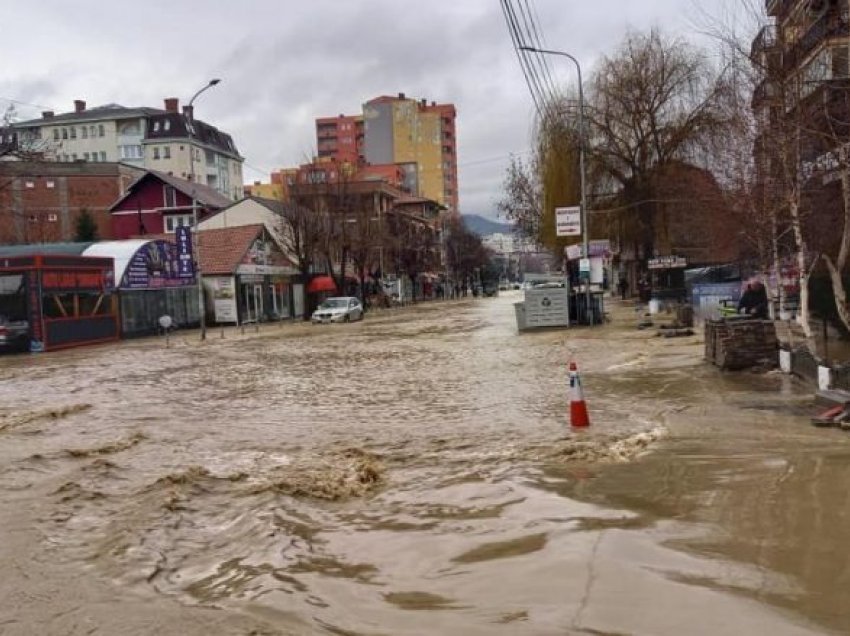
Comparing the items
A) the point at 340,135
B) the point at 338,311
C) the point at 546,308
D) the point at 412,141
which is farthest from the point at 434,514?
the point at 340,135

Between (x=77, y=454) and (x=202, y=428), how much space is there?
6.88ft

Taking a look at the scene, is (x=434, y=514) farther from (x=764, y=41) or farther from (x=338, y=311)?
(x=338, y=311)

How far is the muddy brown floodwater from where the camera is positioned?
4.98 metres

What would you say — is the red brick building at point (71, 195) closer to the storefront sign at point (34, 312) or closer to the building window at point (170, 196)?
the building window at point (170, 196)

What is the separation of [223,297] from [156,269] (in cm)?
683

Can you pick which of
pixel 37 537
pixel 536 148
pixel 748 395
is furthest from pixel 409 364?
pixel 536 148

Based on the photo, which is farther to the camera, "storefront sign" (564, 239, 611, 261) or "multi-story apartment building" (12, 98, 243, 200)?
"multi-story apartment building" (12, 98, 243, 200)

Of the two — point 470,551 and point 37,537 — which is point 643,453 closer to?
point 470,551

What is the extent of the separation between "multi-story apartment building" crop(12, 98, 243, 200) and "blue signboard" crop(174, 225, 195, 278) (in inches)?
2431

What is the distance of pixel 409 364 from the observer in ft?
70.9

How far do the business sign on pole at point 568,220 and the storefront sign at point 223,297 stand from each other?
77.7ft

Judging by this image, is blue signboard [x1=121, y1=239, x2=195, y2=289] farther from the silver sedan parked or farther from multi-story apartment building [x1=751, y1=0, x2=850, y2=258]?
multi-story apartment building [x1=751, y1=0, x2=850, y2=258]

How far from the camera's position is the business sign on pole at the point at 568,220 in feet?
102

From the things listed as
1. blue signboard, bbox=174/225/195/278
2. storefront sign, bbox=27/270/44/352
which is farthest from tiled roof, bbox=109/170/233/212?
storefront sign, bbox=27/270/44/352
